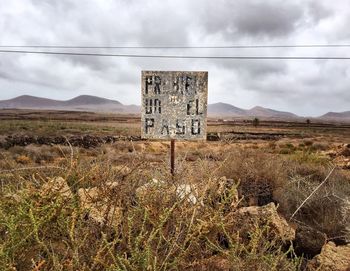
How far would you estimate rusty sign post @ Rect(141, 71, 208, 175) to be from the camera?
1009 cm

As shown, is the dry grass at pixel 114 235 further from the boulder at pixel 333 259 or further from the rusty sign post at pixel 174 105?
the rusty sign post at pixel 174 105

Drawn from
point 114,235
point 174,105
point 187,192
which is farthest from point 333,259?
point 174,105

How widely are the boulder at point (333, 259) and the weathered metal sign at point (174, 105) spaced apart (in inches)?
207

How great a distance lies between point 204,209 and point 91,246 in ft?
3.78

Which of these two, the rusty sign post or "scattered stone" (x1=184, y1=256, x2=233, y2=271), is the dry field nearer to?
"scattered stone" (x1=184, y1=256, x2=233, y2=271)

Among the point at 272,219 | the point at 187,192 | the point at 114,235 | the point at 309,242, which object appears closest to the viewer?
the point at 114,235

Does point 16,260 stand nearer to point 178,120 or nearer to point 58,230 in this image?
point 58,230

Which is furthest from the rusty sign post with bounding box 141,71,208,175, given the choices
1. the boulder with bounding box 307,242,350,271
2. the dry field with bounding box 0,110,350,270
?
the boulder with bounding box 307,242,350,271

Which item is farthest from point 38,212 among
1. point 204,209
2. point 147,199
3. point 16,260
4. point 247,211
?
point 247,211

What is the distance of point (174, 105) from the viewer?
1014 centimetres

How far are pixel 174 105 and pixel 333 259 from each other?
5.77 metres

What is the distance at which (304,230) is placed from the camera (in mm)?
6422

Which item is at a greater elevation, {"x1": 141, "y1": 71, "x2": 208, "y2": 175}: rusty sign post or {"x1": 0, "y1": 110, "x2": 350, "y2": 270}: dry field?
{"x1": 141, "y1": 71, "x2": 208, "y2": 175}: rusty sign post

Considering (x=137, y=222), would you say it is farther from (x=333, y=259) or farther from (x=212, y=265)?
(x=333, y=259)
